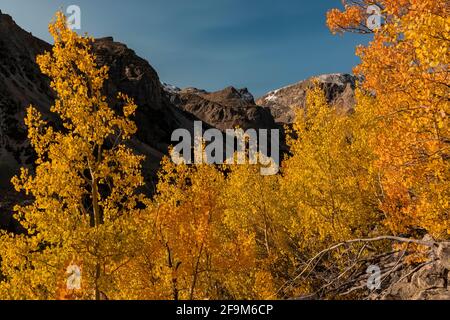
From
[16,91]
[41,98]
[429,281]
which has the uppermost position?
[41,98]

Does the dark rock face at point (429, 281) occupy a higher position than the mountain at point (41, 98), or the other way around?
the mountain at point (41, 98)

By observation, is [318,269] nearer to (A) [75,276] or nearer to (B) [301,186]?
(B) [301,186]

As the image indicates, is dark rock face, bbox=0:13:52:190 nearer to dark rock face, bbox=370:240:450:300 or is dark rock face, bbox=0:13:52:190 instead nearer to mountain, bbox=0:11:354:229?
mountain, bbox=0:11:354:229

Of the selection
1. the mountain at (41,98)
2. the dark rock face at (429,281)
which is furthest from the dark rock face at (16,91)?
the dark rock face at (429,281)

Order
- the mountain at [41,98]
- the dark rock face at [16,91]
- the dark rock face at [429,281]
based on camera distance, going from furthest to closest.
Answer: the mountain at [41,98] → the dark rock face at [16,91] → the dark rock face at [429,281]

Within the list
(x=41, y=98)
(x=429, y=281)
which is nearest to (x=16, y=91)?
(x=41, y=98)

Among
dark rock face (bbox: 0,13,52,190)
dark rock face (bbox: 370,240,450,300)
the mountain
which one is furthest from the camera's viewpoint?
the mountain

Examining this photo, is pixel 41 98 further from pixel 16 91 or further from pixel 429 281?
pixel 429 281

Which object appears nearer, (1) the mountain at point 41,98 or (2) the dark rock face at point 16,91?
(2) the dark rock face at point 16,91

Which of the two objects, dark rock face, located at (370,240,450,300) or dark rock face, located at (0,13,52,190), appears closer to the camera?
dark rock face, located at (370,240,450,300)

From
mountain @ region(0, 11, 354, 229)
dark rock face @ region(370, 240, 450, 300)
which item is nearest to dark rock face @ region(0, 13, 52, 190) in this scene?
mountain @ region(0, 11, 354, 229)

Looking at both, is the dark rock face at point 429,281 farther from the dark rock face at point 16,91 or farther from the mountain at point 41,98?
the dark rock face at point 16,91
